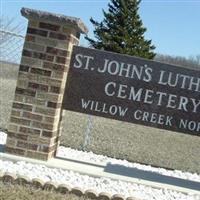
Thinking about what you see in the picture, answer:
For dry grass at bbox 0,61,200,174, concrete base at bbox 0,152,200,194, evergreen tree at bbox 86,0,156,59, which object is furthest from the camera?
evergreen tree at bbox 86,0,156,59

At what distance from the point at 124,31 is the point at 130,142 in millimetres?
34939

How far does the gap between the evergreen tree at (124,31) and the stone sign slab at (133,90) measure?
38.4 m

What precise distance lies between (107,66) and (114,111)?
0.56 meters

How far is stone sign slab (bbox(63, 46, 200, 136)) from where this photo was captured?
288 inches

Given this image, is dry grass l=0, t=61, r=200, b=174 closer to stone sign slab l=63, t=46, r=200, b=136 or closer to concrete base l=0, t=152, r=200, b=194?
concrete base l=0, t=152, r=200, b=194

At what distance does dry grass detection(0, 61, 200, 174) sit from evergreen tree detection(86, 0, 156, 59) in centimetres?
2907

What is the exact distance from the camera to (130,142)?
40.3ft

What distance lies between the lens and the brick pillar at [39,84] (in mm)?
7164

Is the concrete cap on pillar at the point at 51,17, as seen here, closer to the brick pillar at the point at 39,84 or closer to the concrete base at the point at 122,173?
the brick pillar at the point at 39,84

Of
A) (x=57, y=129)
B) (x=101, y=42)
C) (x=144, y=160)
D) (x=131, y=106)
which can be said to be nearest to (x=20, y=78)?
(x=57, y=129)

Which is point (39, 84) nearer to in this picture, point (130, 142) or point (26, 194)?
point (26, 194)

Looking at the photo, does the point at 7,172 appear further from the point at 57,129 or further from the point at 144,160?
the point at 144,160

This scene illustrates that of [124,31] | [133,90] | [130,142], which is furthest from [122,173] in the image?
[124,31]

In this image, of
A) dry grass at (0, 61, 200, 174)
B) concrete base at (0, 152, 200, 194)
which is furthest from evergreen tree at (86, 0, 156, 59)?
concrete base at (0, 152, 200, 194)
